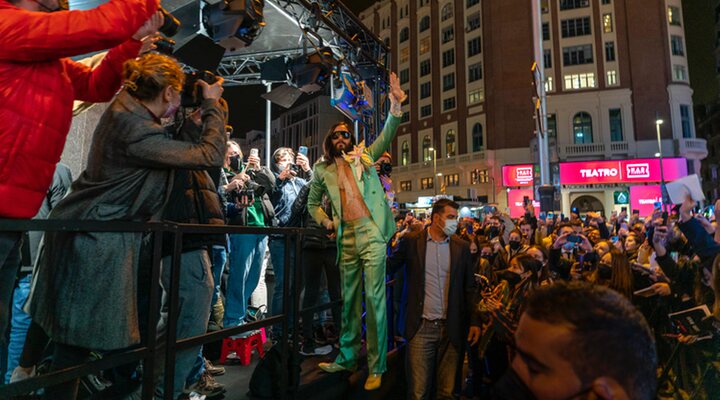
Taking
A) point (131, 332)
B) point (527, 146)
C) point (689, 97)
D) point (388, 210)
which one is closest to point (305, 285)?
point (388, 210)

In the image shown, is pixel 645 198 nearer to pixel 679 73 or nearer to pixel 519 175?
pixel 519 175

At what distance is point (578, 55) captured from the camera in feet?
130

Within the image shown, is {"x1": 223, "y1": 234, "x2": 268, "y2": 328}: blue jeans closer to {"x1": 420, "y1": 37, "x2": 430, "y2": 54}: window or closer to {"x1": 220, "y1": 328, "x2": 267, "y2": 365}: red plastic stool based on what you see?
{"x1": 220, "y1": 328, "x2": 267, "y2": 365}: red plastic stool

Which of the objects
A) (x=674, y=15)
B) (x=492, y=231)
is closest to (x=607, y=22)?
(x=674, y=15)

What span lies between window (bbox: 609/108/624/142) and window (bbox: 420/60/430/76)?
19.8 meters

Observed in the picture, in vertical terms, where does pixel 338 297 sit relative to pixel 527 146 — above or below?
below

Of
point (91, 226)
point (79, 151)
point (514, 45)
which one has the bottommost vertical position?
point (91, 226)

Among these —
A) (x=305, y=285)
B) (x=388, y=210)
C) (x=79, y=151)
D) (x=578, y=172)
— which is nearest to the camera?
(x=388, y=210)

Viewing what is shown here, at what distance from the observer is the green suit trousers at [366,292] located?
12.0 feet

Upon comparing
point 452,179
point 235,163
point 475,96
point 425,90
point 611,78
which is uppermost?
point 425,90

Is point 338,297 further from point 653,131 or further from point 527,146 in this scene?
point 653,131

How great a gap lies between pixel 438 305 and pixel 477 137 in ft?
136

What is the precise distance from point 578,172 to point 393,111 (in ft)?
109

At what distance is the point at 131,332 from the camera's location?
1.88 m
